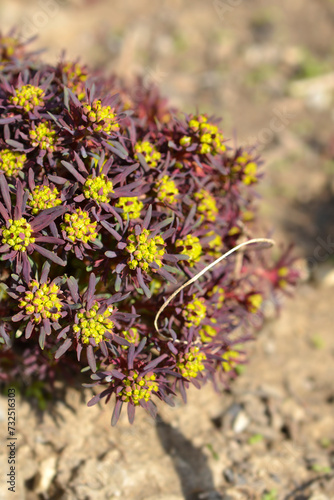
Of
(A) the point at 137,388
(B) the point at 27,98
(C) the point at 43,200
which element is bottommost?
(A) the point at 137,388

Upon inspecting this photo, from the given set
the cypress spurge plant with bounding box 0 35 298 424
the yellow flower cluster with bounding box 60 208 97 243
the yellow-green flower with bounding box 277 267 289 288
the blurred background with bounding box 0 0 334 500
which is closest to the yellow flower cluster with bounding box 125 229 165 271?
the cypress spurge plant with bounding box 0 35 298 424

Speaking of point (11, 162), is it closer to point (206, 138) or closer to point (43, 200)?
point (43, 200)

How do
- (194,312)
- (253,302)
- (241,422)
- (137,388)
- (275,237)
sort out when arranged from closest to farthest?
(137,388), (194,312), (253,302), (241,422), (275,237)

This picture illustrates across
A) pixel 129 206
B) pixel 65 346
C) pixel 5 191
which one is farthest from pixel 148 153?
pixel 65 346

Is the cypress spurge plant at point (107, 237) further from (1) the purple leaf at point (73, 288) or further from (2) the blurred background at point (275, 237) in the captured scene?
(2) the blurred background at point (275, 237)

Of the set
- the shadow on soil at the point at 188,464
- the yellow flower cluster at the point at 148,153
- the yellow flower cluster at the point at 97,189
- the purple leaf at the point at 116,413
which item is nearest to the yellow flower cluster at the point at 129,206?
the yellow flower cluster at the point at 97,189

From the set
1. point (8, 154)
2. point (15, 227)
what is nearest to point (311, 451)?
point (15, 227)

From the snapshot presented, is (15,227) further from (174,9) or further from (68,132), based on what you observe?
(174,9)
